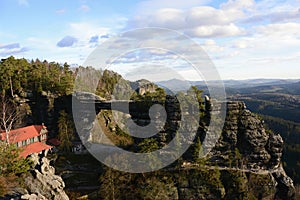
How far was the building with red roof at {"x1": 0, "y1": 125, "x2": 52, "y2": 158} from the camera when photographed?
32.2 m

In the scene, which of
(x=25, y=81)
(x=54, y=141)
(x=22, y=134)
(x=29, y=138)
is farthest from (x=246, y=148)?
(x=25, y=81)

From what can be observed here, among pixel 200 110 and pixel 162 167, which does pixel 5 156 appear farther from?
pixel 200 110

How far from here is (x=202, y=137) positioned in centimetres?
3120

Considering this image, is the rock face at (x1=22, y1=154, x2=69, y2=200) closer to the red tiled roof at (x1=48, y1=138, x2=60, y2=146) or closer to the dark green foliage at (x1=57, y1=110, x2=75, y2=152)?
the dark green foliage at (x1=57, y1=110, x2=75, y2=152)

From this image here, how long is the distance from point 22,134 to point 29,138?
1.05 m

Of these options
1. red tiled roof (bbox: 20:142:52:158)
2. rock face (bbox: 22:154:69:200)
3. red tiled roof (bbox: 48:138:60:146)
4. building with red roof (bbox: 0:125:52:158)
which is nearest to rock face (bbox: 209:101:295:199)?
rock face (bbox: 22:154:69:200)

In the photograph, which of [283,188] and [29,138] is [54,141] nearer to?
[29,138]

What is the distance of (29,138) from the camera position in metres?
34.2

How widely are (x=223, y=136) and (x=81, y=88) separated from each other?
25744mm

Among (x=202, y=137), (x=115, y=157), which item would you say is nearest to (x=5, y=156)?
(x=115, y=157)

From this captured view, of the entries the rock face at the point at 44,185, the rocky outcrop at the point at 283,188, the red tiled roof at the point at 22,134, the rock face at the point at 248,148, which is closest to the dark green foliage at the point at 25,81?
the red tiled roof at the point at 22,134

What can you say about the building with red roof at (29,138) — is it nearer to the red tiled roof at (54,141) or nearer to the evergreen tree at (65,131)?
the red tiled roof at (54,141)

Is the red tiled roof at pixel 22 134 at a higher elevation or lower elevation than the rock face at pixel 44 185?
higher

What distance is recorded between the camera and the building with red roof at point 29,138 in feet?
106
